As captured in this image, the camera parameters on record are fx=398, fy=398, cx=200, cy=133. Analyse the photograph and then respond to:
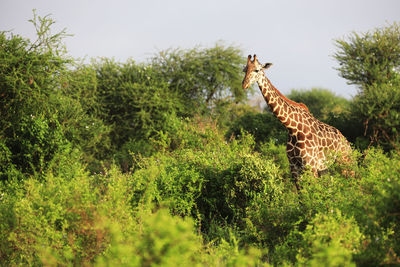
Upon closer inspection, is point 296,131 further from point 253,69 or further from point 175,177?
point 175,177

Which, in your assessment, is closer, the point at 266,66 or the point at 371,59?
the point at 266,66

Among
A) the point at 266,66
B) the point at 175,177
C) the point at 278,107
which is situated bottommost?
the point at 175,177

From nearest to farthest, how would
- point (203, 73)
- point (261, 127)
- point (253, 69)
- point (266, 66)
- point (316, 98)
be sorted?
point (253, 69) → point (266, 66) → point (261, 127) → point (203, 73) → point (316, 98)

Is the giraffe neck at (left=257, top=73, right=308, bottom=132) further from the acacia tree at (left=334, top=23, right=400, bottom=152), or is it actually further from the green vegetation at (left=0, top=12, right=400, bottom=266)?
the acacia tree at (left=334, top=23, right=400, bottom=152)

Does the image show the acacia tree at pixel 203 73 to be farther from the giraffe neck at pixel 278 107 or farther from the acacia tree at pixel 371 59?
the giraffe neck at pixel 278 107

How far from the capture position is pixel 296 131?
817cm

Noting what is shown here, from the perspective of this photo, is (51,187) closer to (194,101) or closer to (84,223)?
(84,223)

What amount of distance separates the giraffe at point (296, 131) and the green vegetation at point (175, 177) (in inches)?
17.1

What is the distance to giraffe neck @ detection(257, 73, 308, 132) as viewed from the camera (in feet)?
26.7

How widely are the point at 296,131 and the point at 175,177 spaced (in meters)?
2.65

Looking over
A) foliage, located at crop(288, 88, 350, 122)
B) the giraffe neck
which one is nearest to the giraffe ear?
the giraffe neck

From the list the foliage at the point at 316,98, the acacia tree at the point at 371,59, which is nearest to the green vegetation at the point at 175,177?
the acacia tree at the point at 371,59

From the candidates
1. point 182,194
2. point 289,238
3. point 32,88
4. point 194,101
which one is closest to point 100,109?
point 194,101

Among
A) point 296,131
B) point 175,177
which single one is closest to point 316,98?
point 296,131
